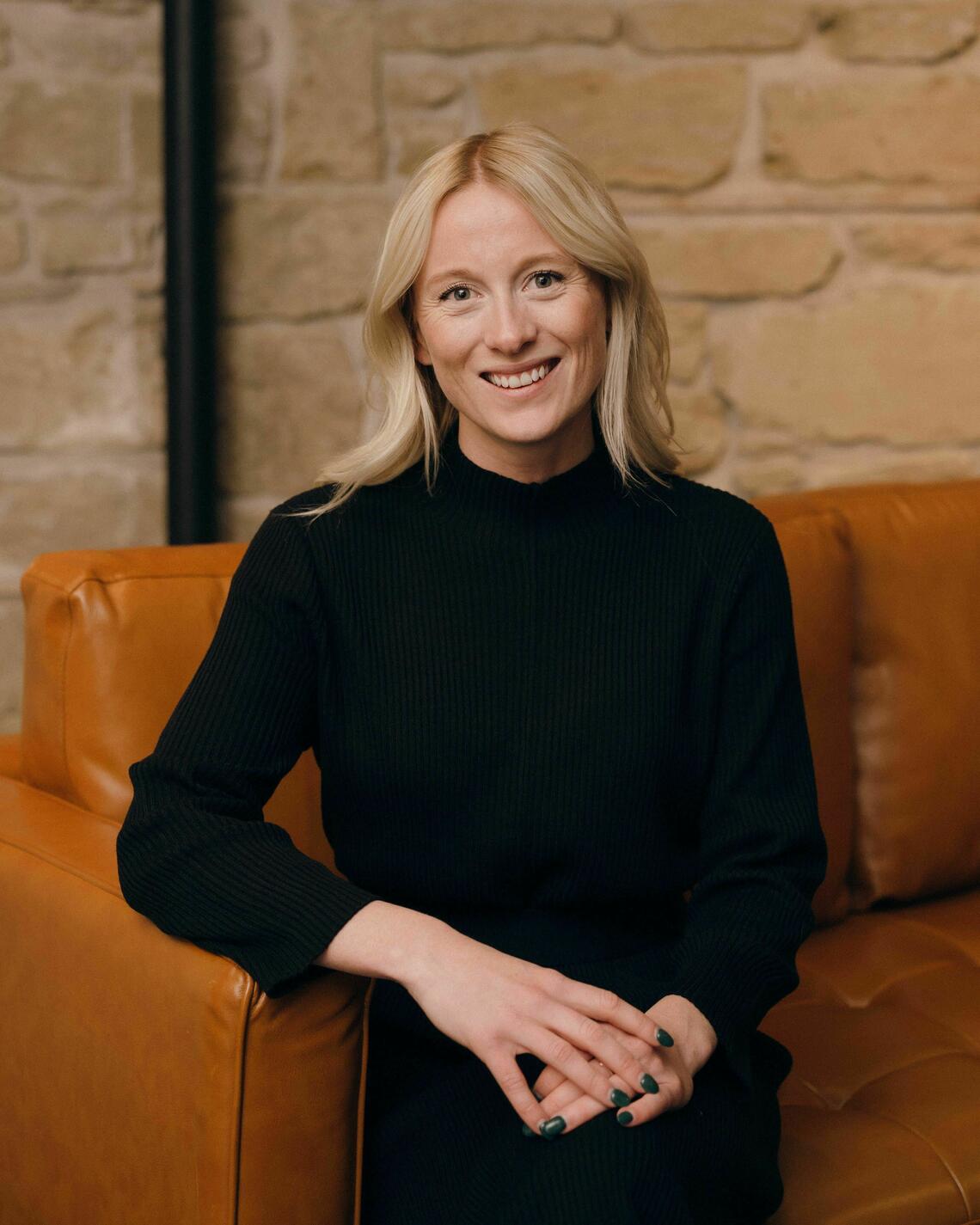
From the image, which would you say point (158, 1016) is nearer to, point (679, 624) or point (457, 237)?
point (679, 624)

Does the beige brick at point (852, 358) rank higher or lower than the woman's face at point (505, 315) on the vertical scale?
lower

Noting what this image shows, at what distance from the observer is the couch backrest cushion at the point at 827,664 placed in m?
1.85

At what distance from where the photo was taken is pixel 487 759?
134 centimetres

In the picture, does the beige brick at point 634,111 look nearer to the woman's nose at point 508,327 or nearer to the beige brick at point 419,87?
the beige brick at point 419,87

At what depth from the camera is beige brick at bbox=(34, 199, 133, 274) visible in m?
2.18

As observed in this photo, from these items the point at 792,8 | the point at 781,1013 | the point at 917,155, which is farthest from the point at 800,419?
the point at 781,1013

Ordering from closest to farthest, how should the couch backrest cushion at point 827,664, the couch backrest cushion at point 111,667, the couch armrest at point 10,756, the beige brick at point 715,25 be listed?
the couch backrest cushion at point 111,667, the couch armrest at point 10,756, the couch backrest cushion at point 827,664, the beige brick at point 715,25

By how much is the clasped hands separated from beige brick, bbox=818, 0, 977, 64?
73.7 inches

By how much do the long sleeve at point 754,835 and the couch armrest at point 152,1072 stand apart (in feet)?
1.10

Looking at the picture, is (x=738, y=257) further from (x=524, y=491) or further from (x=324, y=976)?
(x=324, y=976)

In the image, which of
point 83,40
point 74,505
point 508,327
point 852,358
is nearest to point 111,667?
point 508,327

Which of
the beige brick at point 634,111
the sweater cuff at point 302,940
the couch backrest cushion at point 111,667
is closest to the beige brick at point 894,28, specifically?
the beige brick at point 634,111

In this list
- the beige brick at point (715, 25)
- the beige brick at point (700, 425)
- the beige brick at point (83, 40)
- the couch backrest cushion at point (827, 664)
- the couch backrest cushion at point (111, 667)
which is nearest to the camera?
the couch backrest cushion at point (111, 667)

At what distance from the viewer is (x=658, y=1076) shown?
3.71 feet
